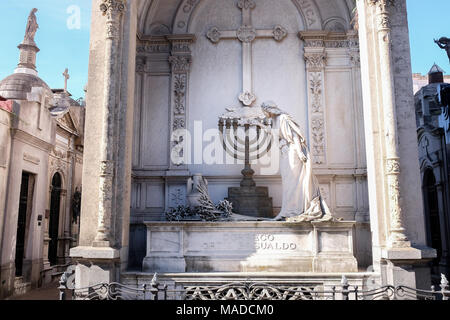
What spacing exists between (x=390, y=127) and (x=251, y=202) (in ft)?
12.8

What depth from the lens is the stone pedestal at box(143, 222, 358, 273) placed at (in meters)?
8.34

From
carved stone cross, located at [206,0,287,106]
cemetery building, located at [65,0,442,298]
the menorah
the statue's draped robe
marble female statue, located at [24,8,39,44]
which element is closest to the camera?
cemetery building, located at [65,0,442,298]

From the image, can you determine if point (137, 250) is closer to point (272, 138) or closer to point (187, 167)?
point (187, 167)

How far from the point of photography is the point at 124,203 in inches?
332

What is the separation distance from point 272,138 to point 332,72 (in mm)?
2671

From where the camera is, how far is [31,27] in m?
19.7

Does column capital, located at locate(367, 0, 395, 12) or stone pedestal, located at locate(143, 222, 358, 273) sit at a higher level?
column capital, located at locate(367, 0, 395, 12)

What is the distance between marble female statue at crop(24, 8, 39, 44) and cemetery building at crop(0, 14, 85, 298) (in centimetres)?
432

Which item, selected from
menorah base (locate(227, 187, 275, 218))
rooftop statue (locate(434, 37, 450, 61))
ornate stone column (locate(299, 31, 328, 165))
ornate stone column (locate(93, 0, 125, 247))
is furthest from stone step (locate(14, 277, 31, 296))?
rooftop statue (locate(434, 37, 450, 61))

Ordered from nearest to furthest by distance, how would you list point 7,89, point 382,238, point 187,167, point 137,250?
point 382,238, point 137,250, point 187,167, point 7,89

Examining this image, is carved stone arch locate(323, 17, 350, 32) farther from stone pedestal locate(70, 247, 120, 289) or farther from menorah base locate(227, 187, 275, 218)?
stone pedestal locate(70, 247, 120, 289)

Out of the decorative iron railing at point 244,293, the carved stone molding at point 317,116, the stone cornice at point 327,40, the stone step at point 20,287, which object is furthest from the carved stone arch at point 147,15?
the stone step at point 20,287

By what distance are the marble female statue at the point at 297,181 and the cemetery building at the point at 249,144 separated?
39mm

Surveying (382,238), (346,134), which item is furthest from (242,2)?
(382,238)
